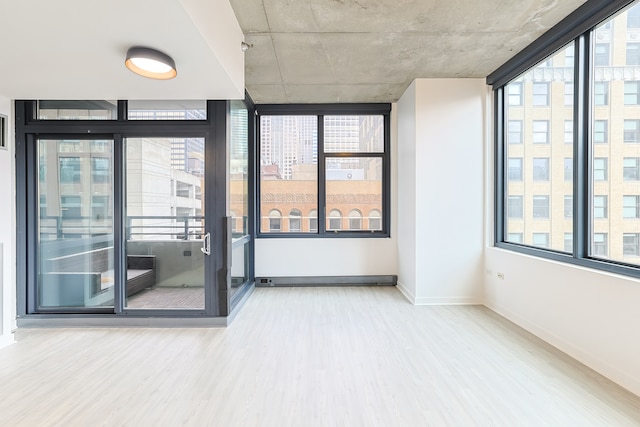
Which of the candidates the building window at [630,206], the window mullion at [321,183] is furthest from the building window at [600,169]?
the window mullion at [321,183]

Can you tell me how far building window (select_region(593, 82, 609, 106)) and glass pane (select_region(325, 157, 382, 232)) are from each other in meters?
2.90

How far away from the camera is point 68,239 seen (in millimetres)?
3510

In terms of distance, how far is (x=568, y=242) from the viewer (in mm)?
2990

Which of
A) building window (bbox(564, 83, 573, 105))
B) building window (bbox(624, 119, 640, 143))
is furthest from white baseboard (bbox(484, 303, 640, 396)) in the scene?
building window (bbox(564, 83, 573, 105))

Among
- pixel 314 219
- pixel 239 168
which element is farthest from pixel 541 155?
pixel 239 168

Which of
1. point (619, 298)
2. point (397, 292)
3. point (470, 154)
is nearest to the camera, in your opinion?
point (619, 298)

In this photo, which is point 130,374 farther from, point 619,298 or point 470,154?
point 470,154

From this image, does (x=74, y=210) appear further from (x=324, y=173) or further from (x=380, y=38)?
(x=380, y=38)

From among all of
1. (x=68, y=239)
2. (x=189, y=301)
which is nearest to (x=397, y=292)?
(x=189, y=301)

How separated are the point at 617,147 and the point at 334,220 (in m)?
3.57

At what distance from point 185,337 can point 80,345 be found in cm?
95

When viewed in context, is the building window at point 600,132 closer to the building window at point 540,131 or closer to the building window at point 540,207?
the building window at point 540,131

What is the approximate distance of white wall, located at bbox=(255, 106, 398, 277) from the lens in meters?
5.21

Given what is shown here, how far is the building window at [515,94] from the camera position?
146 inches
